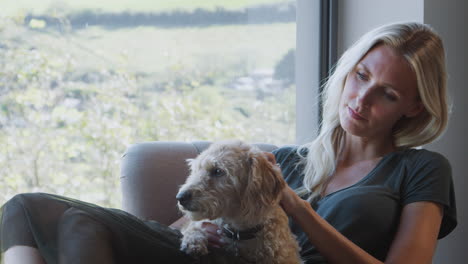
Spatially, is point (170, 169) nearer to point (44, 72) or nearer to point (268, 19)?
point (44, 72)

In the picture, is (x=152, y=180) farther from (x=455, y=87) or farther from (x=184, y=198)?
(x=455, y=87)

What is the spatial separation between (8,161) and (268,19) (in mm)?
1512

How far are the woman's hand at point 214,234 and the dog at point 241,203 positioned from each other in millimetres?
14

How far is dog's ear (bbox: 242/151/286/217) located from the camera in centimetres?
147

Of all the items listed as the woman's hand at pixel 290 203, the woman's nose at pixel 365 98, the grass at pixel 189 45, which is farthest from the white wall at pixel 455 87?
the woman's hand at pixel 290 203

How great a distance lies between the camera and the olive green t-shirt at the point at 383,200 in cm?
164

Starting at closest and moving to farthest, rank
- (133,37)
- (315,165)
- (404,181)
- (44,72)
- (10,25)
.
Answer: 1. (404,181)
2. (315,165)
3. (10,25)
4. (44,72)
5. (133,37)

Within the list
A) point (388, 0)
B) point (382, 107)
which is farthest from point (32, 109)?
point (388, 0)

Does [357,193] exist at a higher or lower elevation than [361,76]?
lower

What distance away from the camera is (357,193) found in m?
1.67

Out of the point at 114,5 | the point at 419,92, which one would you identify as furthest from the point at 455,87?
the point at 114,5

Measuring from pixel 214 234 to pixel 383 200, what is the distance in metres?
0.52

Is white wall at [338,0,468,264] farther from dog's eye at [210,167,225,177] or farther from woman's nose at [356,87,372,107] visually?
dog's eye at [210,167,225,177]

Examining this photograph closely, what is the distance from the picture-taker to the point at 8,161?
239 cm
